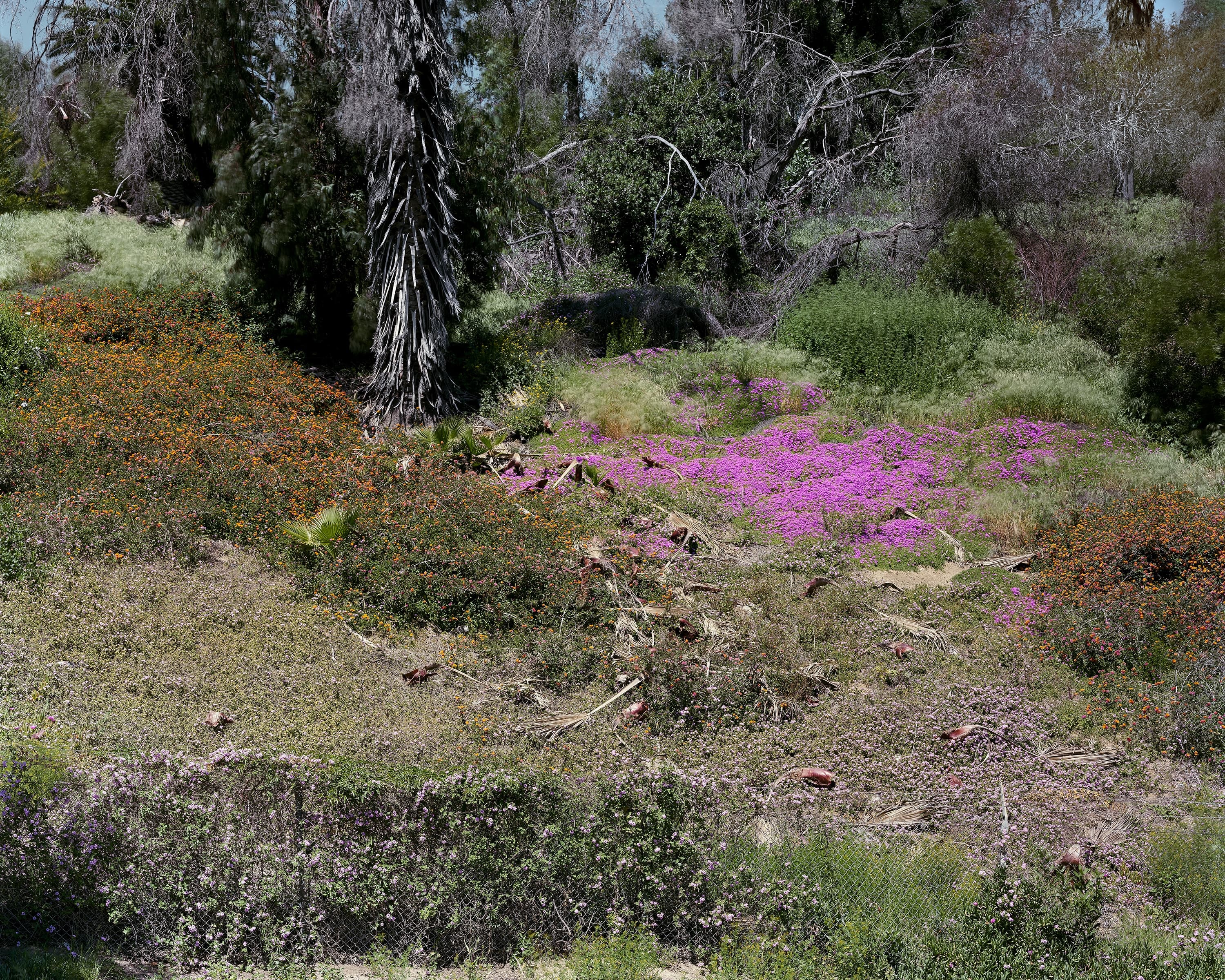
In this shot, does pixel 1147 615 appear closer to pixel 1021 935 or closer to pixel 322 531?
pixel 1021 935

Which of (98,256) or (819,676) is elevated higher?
(98,256)

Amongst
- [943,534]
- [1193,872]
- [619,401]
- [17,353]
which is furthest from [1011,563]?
[17,353]

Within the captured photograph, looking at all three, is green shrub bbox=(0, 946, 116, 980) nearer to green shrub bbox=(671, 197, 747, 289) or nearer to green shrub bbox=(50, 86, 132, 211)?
green shrub bbox=(671, 197, 747, 289)

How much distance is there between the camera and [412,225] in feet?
38.3

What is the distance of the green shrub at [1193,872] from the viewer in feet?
16.5

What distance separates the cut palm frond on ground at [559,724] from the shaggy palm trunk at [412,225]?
5.88 metres

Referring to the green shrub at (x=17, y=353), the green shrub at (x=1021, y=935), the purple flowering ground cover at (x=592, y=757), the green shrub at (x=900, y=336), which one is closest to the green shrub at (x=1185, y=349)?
the green shrub at (x=900, y=336)

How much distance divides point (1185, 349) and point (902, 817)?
8001mm

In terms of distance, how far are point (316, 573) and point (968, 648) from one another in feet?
16.4

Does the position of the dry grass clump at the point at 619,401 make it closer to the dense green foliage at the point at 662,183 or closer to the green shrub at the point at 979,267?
the dense green foliage at the point at 662,183

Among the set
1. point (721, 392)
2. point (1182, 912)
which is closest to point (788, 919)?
point (1182, 912)

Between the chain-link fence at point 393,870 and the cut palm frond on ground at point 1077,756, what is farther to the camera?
the cut palm frond on ground at point 1077,756

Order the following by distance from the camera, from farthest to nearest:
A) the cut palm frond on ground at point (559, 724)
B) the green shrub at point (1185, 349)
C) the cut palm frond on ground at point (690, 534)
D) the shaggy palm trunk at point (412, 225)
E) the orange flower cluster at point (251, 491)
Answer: the shaggy palm trunk at point (412, 225), the green shrub at point (1185, 349), the cut palm frond on ground at point (690, 534), the orange flower cluster at point (251, 491), the cut palm frond on ground at point (559, 724)

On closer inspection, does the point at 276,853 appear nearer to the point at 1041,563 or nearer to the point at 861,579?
the point at 861,579
